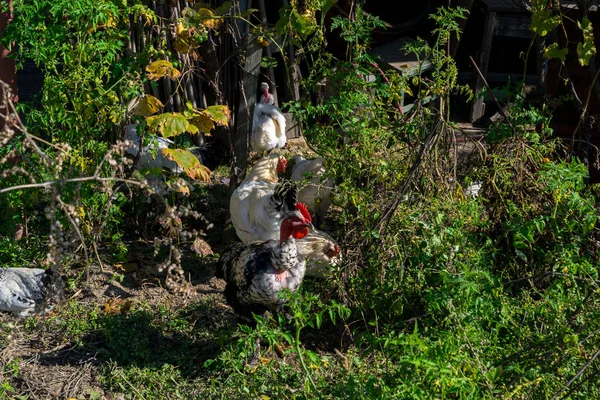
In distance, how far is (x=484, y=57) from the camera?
348 inches

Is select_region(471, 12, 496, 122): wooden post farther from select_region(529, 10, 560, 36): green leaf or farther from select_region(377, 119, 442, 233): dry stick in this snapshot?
select_region(377, 119, 442, 233): dry stick

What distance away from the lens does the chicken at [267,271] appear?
429 centimetres

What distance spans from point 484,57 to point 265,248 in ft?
17.5

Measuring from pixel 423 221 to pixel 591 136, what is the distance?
2.37 m

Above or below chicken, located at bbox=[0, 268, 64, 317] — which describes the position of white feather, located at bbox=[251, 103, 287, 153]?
above

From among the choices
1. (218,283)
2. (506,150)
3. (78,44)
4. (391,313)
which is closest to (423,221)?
(391,313)

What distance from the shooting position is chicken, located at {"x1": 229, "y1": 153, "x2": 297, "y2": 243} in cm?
499

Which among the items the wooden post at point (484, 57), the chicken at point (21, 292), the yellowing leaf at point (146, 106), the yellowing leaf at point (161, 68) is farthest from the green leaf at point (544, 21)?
the chicken at point (21, 292)

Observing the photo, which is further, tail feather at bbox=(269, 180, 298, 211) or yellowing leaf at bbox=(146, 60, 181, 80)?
tail feather at bbox=(269, 180, 298, 211)

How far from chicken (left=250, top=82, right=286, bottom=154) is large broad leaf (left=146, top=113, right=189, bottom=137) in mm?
1617

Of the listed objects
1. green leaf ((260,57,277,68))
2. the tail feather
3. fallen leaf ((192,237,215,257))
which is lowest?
fallen leaf ((192,237,215,257))

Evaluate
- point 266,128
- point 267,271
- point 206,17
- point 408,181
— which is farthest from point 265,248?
point 266,128

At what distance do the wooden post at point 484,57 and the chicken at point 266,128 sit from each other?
315 cm

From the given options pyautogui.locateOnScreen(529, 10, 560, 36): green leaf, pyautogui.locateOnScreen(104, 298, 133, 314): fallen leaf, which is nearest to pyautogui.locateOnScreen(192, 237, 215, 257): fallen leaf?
pyautogui.locateOnScreen(104, 298, 133, 314): fallen leaf
